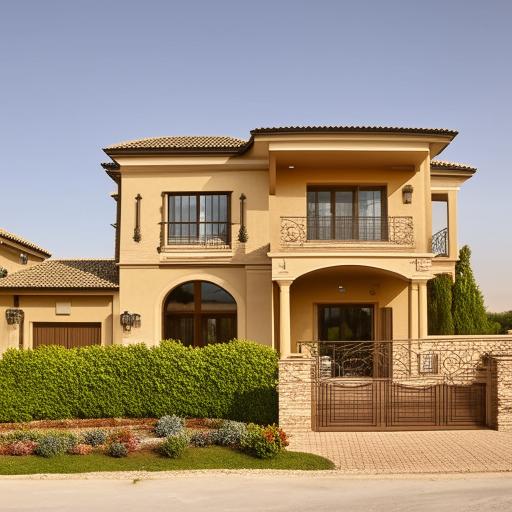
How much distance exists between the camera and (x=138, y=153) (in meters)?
20.3

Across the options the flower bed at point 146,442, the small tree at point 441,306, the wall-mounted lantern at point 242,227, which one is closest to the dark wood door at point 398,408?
the flower bed at point 146,442

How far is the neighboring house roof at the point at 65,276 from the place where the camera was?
2030cm

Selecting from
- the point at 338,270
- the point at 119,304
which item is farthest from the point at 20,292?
the point at 338,270

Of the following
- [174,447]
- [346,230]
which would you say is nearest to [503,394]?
[174,447]

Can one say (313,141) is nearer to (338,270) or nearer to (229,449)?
(338,270)

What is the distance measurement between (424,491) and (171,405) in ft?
23.2

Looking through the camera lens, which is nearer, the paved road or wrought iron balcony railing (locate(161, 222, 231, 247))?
the paved road

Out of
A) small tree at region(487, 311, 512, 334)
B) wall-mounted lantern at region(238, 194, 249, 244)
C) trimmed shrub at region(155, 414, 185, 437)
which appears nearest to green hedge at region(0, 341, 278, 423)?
trimmed shrub at region(155, 414, 185, 437)

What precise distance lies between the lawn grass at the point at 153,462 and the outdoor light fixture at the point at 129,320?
8.41m

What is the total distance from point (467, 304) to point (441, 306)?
36.3 inches

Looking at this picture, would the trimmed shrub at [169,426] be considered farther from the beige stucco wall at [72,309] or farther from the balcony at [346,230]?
the balcony at [346,230]

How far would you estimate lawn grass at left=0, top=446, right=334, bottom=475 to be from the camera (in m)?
11.0

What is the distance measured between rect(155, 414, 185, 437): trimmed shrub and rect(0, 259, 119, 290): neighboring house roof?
7.42 metres

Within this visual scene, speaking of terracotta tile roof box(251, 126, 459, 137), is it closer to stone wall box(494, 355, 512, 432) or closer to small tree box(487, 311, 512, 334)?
stone wall box(494, 355, 512, 432)
